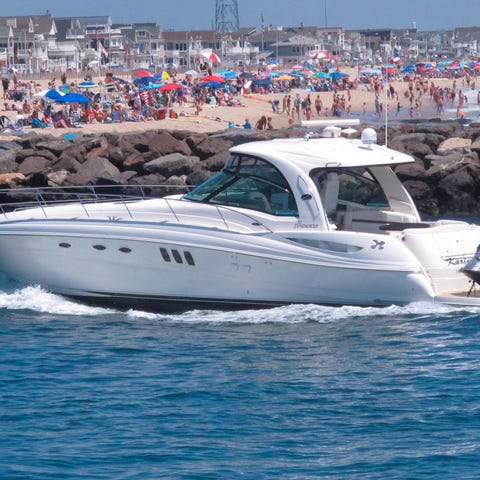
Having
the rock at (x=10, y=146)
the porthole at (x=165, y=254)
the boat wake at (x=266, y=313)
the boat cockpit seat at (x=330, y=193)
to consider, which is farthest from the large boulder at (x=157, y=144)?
the porthole at (x=165, y=254)

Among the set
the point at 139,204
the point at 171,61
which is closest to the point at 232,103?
the point at 139,204

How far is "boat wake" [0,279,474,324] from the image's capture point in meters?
15.0

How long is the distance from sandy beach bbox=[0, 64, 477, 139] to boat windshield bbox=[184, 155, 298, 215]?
13.1 metres

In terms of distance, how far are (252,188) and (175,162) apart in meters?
14.9

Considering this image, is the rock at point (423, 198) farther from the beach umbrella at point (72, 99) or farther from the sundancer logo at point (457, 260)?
the beach umbrella at point (72, 99)

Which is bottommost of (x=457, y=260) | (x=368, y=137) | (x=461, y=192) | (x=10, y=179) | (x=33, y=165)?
(x=461, y=192)

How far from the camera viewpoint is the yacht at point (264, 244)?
48.9ft

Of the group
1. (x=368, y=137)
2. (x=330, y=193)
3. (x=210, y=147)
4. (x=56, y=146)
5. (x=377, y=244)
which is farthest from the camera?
(x=56, y=146)

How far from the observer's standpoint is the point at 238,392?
12.5 meters

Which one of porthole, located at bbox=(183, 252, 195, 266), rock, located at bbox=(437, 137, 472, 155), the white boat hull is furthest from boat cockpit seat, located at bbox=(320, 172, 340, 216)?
rock, located at bbox=(437, 137, 472, 155)

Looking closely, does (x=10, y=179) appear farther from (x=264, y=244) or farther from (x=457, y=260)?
(x=457, y=260)

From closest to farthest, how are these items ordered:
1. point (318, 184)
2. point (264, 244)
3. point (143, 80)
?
point (264, 244), point (318, 184), point (143, 80)

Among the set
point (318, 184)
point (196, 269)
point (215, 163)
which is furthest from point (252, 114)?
point (196, 269)

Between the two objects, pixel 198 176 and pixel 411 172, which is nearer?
pixel 411 172
